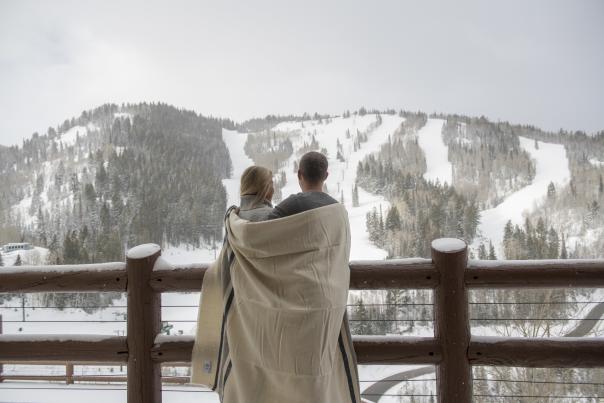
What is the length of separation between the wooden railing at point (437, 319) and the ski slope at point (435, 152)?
295ft

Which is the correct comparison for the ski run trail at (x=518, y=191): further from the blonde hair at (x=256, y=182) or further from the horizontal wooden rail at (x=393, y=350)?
the blonde hair at (x=256, y=182)

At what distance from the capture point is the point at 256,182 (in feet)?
5.74

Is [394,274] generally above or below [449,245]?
below

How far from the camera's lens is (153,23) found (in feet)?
360

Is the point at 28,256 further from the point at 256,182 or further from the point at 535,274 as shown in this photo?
the point at 535,274

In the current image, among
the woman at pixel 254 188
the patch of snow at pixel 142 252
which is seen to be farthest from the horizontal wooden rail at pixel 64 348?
the woman at pixel 254 188

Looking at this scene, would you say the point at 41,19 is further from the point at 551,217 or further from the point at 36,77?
the point at 551,217

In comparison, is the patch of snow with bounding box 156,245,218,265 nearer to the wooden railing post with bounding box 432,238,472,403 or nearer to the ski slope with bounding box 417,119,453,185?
the ski slope with bounding box 417,119,453,185

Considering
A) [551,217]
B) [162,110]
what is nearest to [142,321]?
[551,217]

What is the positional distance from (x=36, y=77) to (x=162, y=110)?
137ft

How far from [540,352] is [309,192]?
55.1 inches

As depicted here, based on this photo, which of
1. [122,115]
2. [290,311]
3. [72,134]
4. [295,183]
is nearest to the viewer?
[290,311]

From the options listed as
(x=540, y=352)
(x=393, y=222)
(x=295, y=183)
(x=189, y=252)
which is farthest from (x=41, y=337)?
(x=295, y=183)

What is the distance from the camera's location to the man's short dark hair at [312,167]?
1.69 metres
